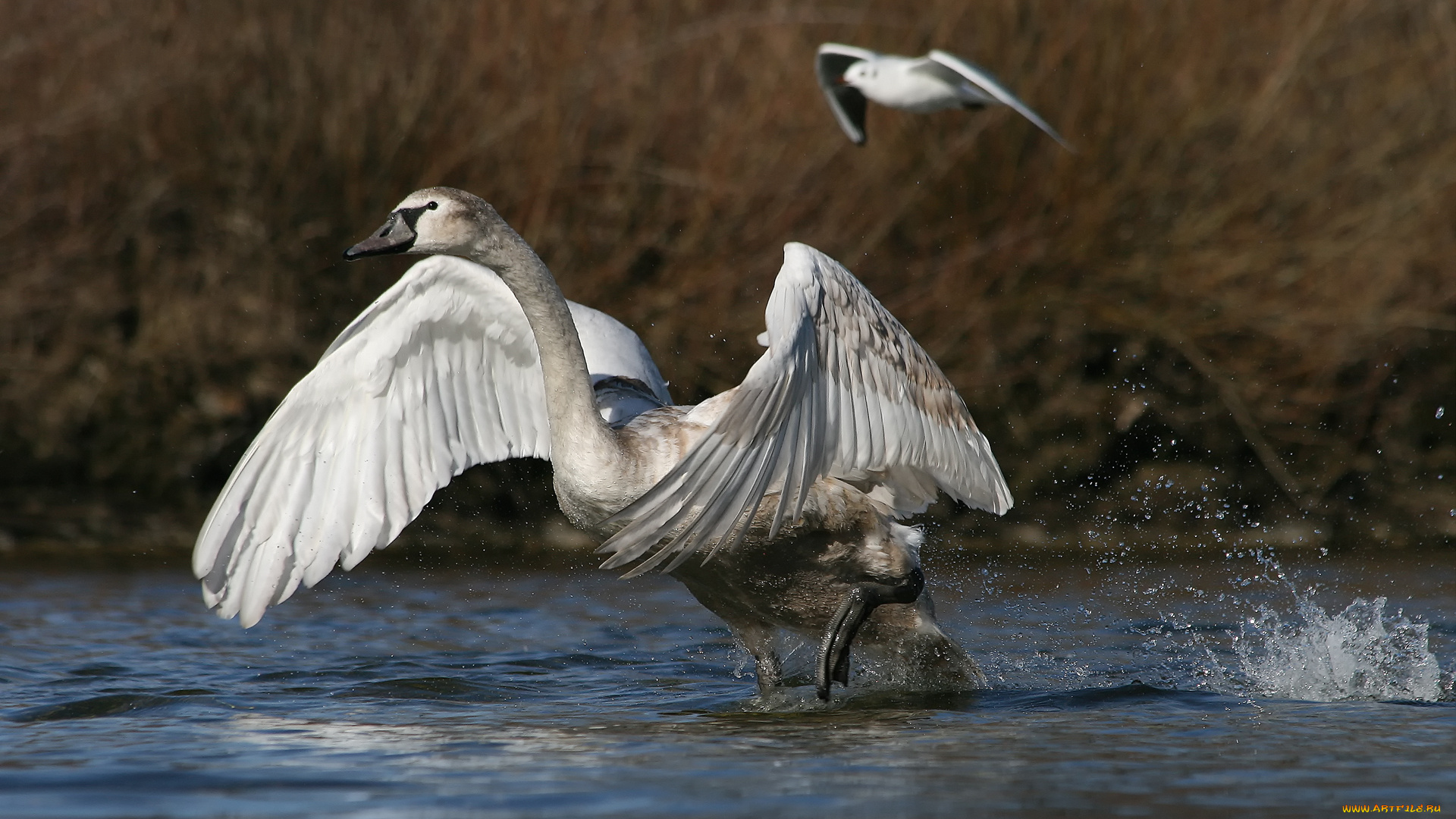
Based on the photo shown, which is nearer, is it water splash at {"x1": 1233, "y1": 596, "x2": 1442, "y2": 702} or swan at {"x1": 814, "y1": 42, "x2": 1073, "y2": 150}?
water splash at {"x1": 1233, "y1": 596, "x2": 1442, "y2": 702}

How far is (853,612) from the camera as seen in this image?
17.3 feet

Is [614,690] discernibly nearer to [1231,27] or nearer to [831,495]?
[831,495]

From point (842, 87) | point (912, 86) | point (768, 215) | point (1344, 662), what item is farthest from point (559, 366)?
point (768, 215)

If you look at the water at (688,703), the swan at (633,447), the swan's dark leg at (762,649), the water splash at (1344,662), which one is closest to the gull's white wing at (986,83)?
the swan at (633,447)

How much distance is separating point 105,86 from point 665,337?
3.12 m

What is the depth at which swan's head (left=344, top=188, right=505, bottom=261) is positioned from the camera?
4.70 metres

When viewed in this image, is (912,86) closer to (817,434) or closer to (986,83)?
(986,83)

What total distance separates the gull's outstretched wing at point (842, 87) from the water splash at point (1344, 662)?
3.03 m

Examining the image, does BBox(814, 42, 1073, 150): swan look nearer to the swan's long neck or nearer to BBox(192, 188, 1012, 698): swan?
BBox(192, 188, 1012, 698): swan

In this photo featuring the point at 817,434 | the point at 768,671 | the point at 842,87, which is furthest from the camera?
the point at 842,87

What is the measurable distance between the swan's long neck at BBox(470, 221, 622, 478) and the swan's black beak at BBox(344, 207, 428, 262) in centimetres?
20

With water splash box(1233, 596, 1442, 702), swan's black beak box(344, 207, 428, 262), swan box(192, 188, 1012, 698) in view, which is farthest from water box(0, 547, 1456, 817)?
swan's black beak box(344, 207, 428, 262)

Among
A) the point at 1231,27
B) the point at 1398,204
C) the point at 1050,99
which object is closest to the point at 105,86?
the point at 1050,99

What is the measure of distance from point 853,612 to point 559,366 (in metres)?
1.21
